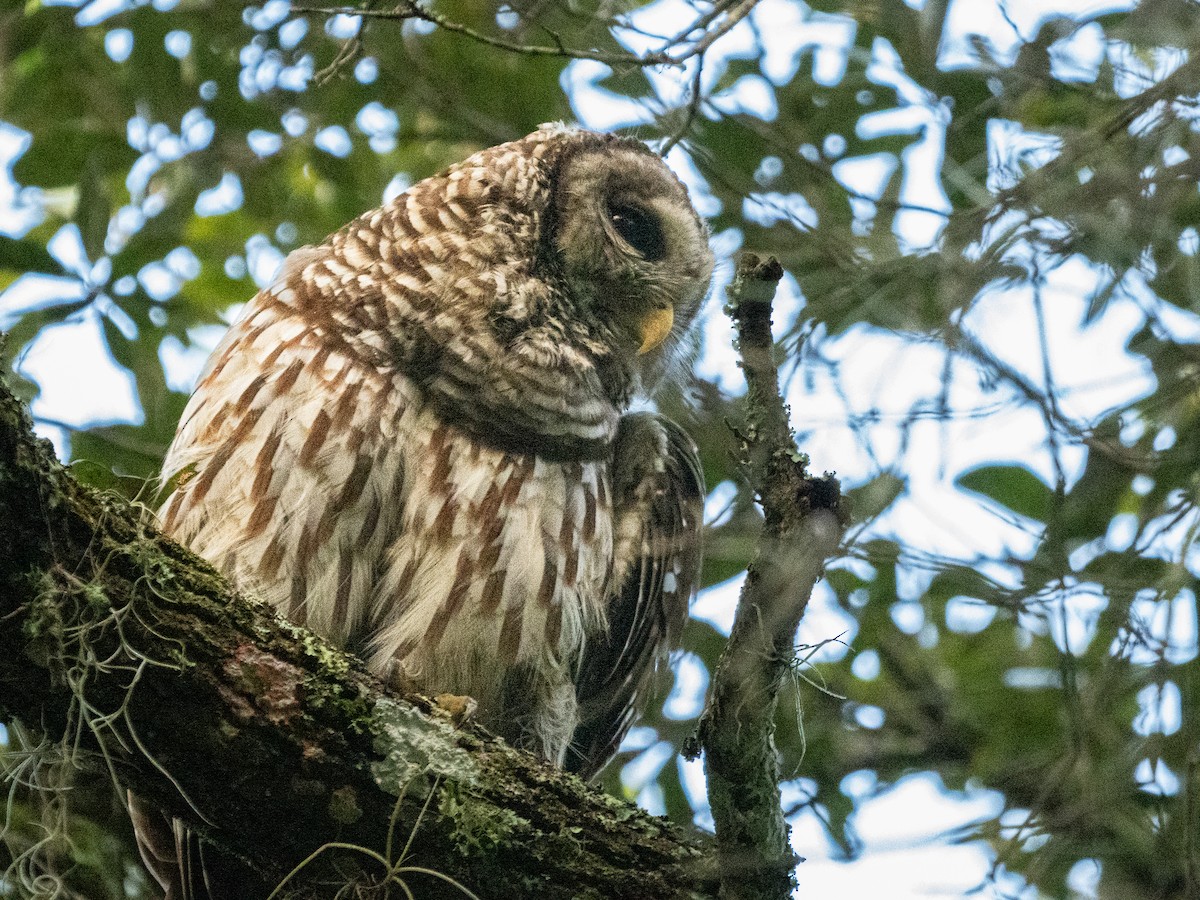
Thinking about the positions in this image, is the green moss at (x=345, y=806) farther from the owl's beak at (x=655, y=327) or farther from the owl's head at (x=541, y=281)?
the owl's beak at (x=655, y=327)

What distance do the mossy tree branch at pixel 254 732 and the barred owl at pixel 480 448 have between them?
0.26 m

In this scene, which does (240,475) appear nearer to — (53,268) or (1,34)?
(53,268)

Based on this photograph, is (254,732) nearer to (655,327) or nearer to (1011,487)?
(655,327)

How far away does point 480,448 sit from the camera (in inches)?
132

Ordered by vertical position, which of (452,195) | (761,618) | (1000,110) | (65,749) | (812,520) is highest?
(1000,110)

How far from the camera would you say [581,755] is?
4008 mm

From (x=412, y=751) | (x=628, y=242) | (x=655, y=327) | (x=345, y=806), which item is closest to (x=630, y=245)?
(x=628, y=242)

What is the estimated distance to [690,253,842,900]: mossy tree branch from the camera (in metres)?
2.22

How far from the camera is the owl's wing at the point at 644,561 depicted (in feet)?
12.3

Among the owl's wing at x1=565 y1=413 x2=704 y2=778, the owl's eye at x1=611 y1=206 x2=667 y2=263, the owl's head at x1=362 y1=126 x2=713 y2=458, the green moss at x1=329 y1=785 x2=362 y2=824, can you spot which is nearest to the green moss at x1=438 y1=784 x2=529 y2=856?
the green moss at x1=329 y1=785 x2=362 y2=824

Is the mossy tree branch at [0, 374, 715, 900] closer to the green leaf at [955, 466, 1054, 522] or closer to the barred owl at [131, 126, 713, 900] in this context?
the barred owl at [131, 126, 713, 900]

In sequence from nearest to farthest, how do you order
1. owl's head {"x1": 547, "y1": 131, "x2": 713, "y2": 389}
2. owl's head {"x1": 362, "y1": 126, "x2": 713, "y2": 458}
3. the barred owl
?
the barred owl < owl's head {"x1": 362, "y1": 126, "x2": 713, "y2": 458} < owl's head {"x1": 547, "y1": 131, "x2": 713, "y2": 389}

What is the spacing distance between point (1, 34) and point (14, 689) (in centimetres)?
291

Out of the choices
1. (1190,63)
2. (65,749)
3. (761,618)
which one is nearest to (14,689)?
(65,749)
